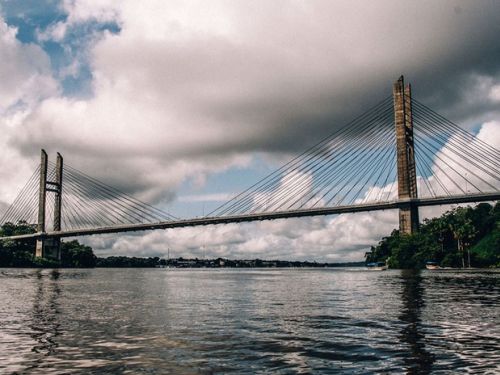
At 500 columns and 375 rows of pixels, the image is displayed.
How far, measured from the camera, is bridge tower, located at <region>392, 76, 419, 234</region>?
81.2m

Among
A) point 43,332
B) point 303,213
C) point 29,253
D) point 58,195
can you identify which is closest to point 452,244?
point 303,213

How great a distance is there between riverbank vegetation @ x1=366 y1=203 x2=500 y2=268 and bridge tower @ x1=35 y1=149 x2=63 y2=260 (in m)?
74.5

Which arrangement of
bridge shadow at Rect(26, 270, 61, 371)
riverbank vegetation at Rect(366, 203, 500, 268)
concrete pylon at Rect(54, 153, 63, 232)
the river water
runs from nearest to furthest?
the river water → bridge shadow at Rect(26, 270, 61, 371) → riverbank vegetation at Rect(366, 203, 500, 268) → concrete pylon at Rect(54, 153, 63, 232)

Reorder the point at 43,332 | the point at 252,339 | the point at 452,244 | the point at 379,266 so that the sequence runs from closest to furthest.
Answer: the point at 252,339, the point at 43,332, the point at 452,244, the point at 379,266

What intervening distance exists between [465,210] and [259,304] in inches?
3578

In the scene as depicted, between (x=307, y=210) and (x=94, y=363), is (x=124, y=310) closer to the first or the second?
(x=94, y=363)

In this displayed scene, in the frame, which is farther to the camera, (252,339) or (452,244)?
(452,244)

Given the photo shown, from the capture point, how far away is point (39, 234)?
10544 centimetres

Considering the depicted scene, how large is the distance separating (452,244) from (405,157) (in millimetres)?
21035

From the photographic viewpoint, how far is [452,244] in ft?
303

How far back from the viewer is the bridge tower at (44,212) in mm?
107250

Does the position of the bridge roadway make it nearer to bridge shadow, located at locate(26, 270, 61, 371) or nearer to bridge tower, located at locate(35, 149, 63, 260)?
bridge tower, located at locate(35, 149, 63, 260)

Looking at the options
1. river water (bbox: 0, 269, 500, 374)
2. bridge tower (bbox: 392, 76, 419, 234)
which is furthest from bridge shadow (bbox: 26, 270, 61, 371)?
bridge tower (bbox: 392, 76, 419, 234)

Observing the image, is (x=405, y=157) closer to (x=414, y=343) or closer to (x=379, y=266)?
(x=379, y=266)
